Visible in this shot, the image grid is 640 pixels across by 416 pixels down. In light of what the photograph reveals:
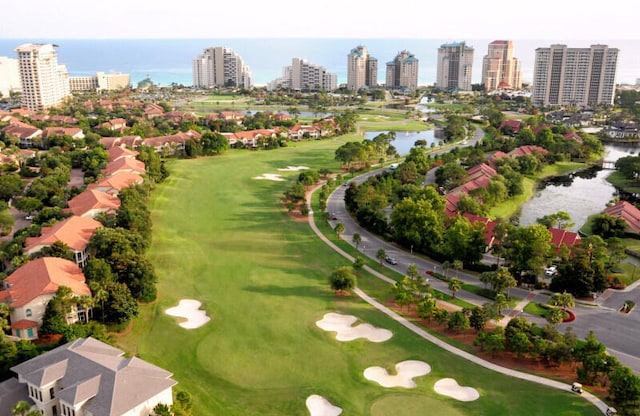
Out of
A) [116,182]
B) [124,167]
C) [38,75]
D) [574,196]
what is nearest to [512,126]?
[574,196]

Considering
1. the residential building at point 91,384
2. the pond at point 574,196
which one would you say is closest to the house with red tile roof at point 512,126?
the pond at point 574,196

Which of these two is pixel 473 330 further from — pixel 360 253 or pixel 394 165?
pixel 394 165

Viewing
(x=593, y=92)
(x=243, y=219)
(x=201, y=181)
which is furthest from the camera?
(x=593, y=92)

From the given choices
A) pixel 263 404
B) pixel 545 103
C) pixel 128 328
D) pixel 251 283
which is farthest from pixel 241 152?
pixel 545 103

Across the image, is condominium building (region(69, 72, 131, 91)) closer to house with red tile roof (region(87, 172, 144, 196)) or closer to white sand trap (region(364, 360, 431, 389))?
house with red tile roof (region(87, 172, 144, 196))

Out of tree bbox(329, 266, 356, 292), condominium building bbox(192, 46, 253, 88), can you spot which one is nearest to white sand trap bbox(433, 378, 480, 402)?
tree bbox(329, 266, 356, 292)

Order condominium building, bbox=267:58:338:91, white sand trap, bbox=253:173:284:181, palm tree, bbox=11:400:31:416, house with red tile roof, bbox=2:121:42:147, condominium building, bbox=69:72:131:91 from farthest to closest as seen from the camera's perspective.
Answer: condominium building, bbox=267:58:338:91 → condominium building, bbox=69:72:131:91 → house with red tile roof, bbox=2:121:42:147 → white sand trap, bbox=253:173:284:181 → palm tree, bbox=11:400:31:416
